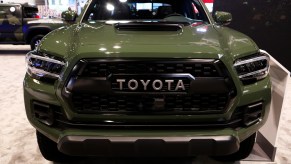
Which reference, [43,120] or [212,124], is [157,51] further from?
[43,120]

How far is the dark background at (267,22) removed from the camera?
644 cm

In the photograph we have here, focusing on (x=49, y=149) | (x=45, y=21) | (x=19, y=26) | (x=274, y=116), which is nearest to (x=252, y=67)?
(x=274, y=116)

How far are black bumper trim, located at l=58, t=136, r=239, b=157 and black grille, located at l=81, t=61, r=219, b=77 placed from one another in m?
0.39

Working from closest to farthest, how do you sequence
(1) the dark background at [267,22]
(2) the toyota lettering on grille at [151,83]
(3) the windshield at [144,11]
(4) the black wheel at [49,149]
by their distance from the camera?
(2) the toyota lettering on grille at [151,83] → (4) the black wheel at [49,149] → (3) the windshield at [144,11] → (1) the dark background at [267,22]

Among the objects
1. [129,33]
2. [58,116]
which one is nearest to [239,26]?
[129,33]

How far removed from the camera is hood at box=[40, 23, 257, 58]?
189 cm

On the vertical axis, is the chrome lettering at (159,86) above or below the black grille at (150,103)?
above

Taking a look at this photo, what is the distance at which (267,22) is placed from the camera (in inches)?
266

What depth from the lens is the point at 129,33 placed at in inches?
89.5

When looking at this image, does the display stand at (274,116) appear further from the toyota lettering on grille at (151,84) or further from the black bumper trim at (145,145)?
the toyota lettering on grille at (151,84)

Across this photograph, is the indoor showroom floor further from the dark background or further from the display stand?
the dark background

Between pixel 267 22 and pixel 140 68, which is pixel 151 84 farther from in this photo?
pixel 267 22

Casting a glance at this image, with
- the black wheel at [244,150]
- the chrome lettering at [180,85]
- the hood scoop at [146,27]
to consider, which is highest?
the hood scoop at [146,27]

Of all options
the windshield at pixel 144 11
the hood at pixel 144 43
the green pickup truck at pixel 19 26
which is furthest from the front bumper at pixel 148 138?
the green pickup truck at pixel 19 26
